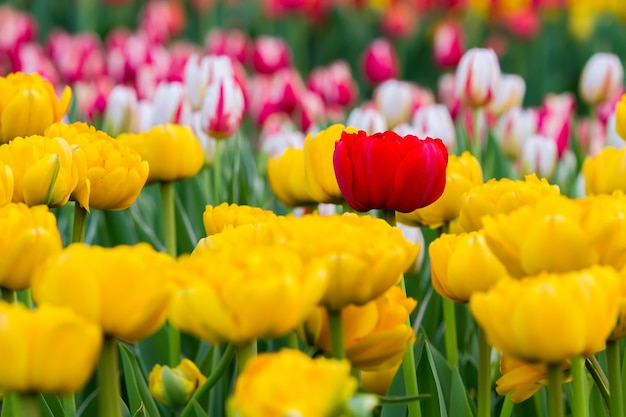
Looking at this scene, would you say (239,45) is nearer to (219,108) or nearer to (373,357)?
(219,108)

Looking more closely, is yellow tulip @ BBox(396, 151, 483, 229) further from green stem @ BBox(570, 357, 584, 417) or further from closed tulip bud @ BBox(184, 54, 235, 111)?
closed tulip bud @ BBox(184, 54, 235, 111)

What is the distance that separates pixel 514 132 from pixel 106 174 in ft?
5.29

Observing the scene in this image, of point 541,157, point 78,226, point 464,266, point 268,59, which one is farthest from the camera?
point 268,59

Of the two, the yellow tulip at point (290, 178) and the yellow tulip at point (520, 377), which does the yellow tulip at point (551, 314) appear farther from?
the yellow tulip at point (290, 178)

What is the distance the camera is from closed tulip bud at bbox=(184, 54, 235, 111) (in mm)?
2025

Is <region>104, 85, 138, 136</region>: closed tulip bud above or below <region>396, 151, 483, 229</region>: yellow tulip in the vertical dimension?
below

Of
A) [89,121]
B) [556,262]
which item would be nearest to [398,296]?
[556,262]

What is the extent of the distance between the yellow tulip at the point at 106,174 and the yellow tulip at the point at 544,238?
441 millimetres

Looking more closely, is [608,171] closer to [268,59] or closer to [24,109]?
[24,109]

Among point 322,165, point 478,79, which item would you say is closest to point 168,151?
point 322,165

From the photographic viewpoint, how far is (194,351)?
1.56 metres

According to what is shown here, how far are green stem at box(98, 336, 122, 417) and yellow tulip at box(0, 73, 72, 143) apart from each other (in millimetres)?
615

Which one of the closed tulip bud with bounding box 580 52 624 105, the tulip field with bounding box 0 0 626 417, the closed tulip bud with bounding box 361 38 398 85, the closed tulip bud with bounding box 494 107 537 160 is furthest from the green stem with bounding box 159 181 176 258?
the closed tulip bud with bounding box 361 38 398 85

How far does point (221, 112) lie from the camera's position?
1841mm
